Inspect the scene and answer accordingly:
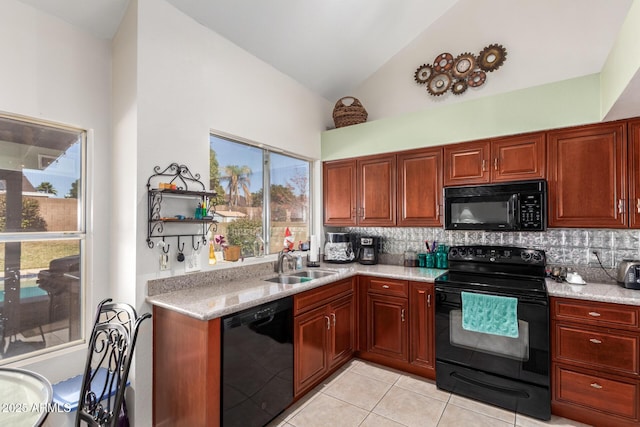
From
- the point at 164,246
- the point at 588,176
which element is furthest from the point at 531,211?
the point at 164,246

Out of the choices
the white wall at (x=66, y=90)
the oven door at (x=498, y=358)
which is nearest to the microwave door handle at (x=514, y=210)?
the oven door at (x=498, y=358)

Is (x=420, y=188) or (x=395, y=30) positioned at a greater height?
(x=395, y=30)

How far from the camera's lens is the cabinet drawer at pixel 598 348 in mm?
1996

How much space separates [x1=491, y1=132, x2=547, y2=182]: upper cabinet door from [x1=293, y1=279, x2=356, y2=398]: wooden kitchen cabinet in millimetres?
1708

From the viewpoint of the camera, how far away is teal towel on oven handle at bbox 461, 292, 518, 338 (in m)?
2.28

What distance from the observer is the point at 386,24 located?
320 cm

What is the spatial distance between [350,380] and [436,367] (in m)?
0.75

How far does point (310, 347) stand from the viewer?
8.16 feet

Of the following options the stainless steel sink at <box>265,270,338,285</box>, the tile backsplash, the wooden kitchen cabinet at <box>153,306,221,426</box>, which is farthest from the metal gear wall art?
the wooden kitchen cabinet at <box>153,306,221,426</box>

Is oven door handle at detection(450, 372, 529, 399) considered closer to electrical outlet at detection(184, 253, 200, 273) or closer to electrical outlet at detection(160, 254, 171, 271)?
electrical outlet at detection(184, 253, 200, 273)

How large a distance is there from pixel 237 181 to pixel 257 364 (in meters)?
1.60

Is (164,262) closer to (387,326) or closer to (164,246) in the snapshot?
(164,246)

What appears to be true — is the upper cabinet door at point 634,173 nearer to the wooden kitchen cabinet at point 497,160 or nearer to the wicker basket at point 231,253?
the wooden kitchen cabinet at point 497,160

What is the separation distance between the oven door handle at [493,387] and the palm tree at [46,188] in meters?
3.26
